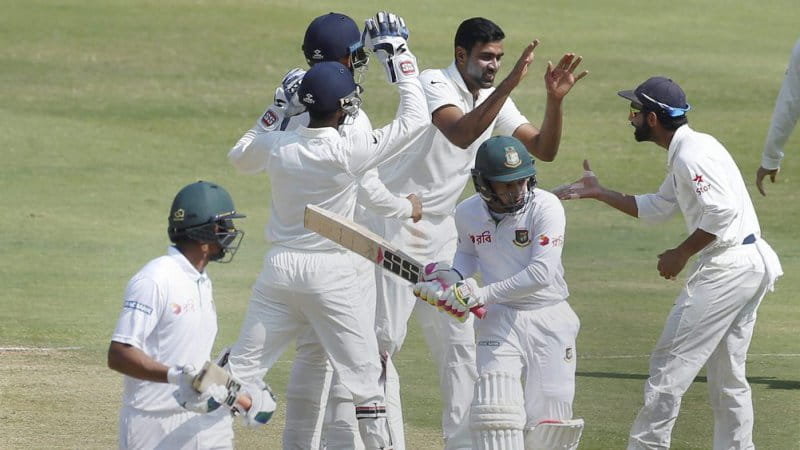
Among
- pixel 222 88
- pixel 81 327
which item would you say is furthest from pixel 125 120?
pixel 81 327

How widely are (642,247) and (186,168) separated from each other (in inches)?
268

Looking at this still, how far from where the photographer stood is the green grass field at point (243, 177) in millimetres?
10164

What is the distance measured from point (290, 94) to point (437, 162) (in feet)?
3.37

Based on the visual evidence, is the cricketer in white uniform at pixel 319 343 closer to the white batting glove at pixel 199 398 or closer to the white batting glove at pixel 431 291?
the white batting glove at pixel 431 291

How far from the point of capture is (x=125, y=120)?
23188mm

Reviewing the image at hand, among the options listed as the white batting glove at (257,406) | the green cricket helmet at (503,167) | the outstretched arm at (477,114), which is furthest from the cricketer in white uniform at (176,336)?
the outstretched arm at (477,114)

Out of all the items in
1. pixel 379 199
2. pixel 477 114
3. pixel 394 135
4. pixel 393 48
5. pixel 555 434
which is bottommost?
pixel 555 434

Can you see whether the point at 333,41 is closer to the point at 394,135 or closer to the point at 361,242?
the point at 394,135

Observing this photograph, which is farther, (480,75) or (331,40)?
(480,75)

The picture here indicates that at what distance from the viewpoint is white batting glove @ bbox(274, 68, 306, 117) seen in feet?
26.0

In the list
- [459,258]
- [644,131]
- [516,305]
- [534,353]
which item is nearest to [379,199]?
[459,258]

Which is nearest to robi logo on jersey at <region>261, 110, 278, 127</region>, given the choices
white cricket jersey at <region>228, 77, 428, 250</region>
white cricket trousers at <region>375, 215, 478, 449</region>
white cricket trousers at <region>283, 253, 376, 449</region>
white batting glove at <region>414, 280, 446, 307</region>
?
white cricket jersey at <region>228, 77, 428, 250</region>

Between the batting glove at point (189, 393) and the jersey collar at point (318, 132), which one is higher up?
the jersey collar at point (318, 132)

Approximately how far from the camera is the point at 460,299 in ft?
23.2
